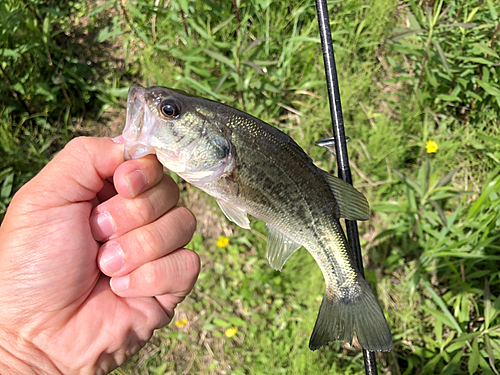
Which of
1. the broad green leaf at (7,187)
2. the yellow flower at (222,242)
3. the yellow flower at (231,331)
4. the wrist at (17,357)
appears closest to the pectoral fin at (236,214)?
the wrist at (17,357)

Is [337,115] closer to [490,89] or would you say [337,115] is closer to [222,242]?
[222,242]

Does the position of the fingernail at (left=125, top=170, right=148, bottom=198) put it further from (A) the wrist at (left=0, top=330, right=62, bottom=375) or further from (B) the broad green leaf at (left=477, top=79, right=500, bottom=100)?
Answer: (B) the broad green leaf at (left=477, top=79, right=500, bottom=100)

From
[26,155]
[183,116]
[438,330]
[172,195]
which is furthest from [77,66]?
[438,330]

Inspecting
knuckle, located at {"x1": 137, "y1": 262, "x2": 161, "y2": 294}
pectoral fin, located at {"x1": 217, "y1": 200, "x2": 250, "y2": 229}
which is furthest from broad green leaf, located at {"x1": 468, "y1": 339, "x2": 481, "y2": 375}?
knuckle, located at {"x1": 137, "y1": 262, "x2": 161, "y2": 294}

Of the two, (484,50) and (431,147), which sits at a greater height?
(484,50)

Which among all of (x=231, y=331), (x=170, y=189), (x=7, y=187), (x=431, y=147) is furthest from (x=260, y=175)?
(x=7, y=187)

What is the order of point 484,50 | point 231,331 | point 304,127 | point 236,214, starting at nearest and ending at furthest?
point 236,214
point 484,50
point 231,331
point 304,127

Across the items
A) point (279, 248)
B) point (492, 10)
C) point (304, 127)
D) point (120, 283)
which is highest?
point (492, 10)

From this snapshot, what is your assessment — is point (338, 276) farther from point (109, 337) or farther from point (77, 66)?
point (77, 66)
